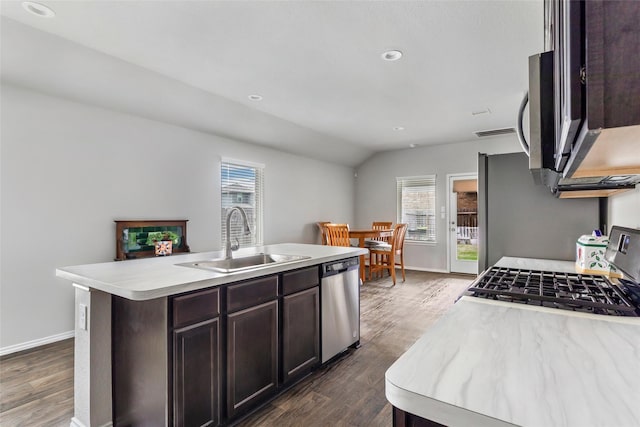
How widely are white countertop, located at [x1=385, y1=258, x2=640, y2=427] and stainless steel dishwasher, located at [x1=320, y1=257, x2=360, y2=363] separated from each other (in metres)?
1.65

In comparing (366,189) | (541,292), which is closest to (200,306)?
(541,292)

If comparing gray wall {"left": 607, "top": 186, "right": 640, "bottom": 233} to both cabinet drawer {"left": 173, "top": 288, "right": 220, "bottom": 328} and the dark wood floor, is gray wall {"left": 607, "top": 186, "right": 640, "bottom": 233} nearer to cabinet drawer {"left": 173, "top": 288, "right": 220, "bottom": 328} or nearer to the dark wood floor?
the dark wood floor

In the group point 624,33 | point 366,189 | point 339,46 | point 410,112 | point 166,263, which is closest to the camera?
point 624,33

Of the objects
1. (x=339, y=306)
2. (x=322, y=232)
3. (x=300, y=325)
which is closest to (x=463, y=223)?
(x=322, y=232)

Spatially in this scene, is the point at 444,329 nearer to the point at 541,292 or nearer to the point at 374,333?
the point at 541,292

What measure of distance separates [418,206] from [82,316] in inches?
243

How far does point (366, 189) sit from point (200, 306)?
6.20 metres

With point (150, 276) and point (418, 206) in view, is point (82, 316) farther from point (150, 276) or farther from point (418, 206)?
point (418, 206)

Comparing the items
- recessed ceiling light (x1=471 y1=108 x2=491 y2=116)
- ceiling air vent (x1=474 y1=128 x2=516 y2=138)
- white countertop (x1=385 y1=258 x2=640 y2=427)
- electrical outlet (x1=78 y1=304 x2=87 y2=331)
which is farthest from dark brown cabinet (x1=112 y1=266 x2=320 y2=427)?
ceiling air vent (x1=474 y1=128 x2=516 y2=138)

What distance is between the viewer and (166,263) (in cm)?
208

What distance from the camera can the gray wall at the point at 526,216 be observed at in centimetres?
211

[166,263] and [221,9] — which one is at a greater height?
[221,9]

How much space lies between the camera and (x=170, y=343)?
5.00 feet

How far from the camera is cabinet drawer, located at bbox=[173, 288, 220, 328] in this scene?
155cm
